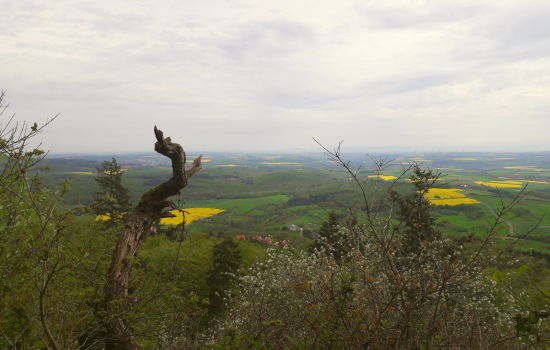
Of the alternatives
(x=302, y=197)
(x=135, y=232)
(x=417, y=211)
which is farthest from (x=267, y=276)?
(x=302, y=197)

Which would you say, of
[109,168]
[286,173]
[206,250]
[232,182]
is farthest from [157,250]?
[286,173]

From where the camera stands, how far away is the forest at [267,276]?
3.68 metres

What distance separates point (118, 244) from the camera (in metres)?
4.65

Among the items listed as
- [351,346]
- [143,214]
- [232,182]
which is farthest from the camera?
[232,182]

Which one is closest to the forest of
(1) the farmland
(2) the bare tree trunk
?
(2) the bare tree trunk

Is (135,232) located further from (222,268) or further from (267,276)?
Answer: (222,268)

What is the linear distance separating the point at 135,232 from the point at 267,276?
9183 millimetres

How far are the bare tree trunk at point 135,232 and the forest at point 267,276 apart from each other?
1.0 inches

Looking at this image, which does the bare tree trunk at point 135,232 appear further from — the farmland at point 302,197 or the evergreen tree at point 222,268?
the evergreen tree at point 222,268

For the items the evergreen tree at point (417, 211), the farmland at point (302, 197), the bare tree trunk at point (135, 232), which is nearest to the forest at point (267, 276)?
the bare tree trunk at point (135, 232)

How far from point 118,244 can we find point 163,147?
197 cm

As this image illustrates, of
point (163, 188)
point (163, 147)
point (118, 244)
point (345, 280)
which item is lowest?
point (345, 280)

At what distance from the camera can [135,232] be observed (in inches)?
191

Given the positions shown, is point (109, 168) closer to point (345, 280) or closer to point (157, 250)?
point (157, 250)
